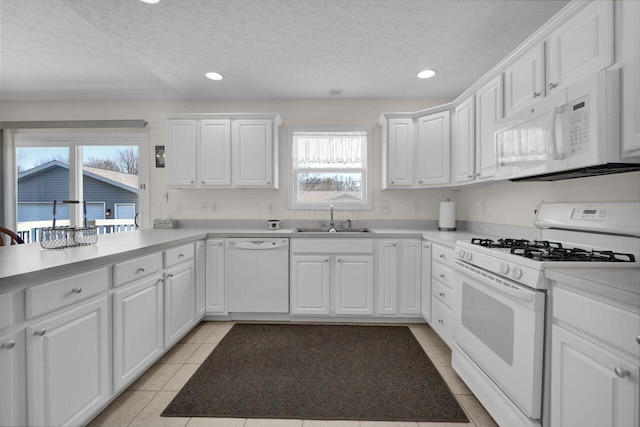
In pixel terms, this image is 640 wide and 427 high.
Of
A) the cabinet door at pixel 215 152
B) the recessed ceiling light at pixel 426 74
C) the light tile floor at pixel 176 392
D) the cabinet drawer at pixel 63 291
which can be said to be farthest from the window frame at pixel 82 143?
the recessed ceiling light at pixel 426 74

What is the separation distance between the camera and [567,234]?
179cm

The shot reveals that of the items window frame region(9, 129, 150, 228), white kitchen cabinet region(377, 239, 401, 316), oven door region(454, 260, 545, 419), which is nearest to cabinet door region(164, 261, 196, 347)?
window frame region(9, 129, 150, 228)

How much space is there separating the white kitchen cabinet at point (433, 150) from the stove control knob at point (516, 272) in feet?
5.71

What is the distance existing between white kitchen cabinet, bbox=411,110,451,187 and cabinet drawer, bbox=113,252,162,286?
2.61 m

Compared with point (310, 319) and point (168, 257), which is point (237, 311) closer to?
point (310, 319)

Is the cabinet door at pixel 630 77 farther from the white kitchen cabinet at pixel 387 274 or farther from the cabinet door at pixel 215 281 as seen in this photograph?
the cabinet door at pixel 215 281

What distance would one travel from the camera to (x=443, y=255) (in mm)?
2525

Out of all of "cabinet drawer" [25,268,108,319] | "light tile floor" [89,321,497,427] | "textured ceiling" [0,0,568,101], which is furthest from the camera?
"textured ceiling" [0,0,568,101]

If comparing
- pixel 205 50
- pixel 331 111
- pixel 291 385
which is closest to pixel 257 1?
pixel 205 50

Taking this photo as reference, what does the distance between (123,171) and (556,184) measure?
4450 mm

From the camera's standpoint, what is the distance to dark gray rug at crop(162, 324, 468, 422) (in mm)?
1751

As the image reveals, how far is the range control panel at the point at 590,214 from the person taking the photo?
5.18ft

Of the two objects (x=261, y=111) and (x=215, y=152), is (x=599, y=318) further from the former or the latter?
(x=261, y=111)

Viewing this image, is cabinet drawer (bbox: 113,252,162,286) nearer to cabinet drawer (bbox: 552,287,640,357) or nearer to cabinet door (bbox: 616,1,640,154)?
cabinet drawer (bbox: 552,287,640,357)
